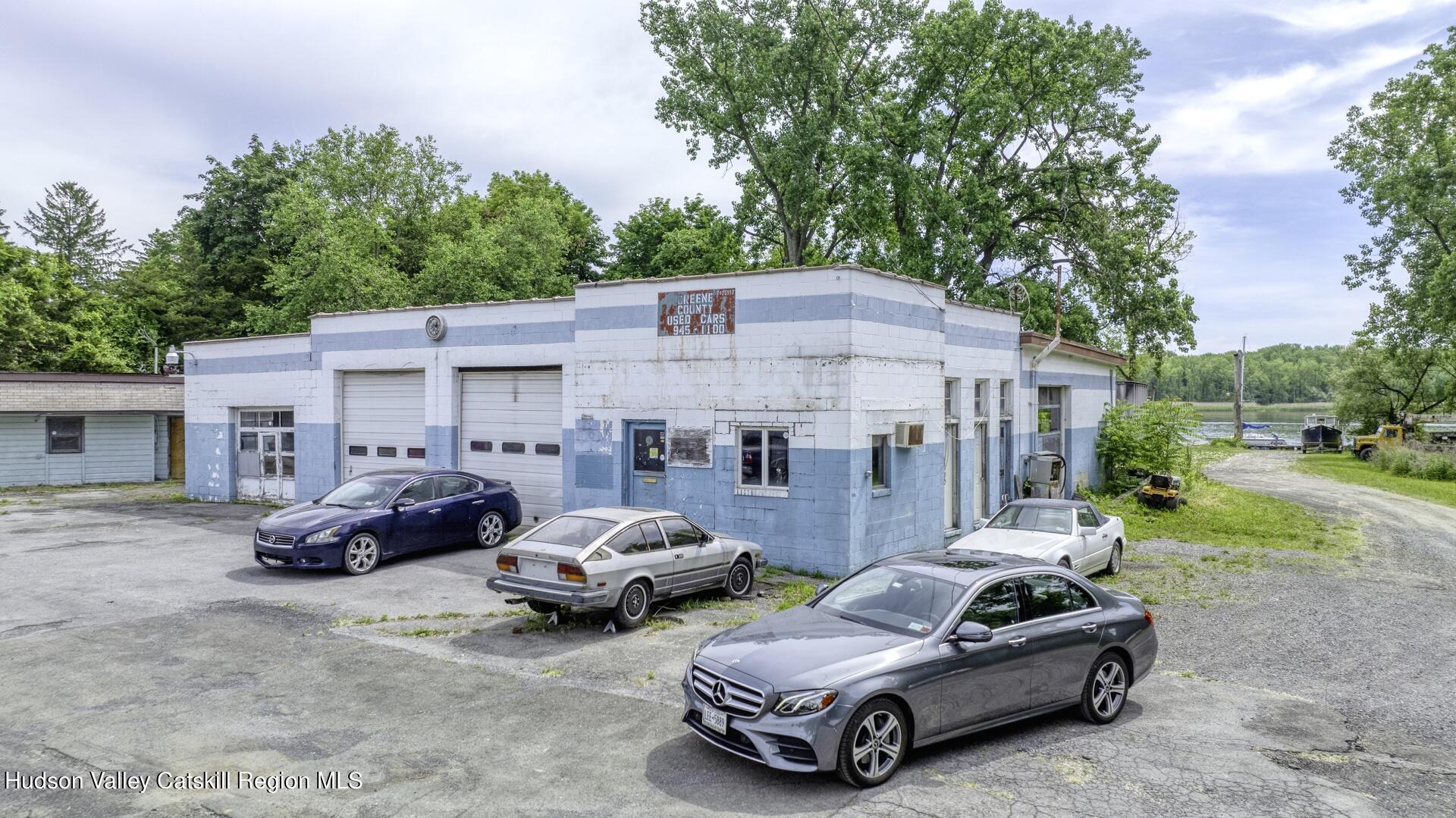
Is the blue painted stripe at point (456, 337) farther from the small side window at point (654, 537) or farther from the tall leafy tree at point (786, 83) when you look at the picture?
the tall leafy tree at point (786, 83)

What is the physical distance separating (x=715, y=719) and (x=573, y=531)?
4724 millimetres

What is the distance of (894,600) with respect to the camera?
707 cm

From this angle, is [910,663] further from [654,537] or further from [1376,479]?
[1376,479]

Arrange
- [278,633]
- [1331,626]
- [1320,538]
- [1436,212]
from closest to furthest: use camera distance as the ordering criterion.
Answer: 1. [278,633]
2. [1331,626]
3. [1320,538]
4. [1436,212]

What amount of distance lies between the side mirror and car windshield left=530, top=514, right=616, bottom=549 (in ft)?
15.9

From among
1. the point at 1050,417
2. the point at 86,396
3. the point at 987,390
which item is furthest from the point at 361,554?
the point at 86,396

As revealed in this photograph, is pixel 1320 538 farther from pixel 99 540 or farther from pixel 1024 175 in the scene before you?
pixel 99 540

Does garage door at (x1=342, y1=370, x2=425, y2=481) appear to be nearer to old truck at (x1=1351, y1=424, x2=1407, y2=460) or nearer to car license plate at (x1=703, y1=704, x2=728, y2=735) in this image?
car license plate at (x1=703, y1=704, x2=728, y2=735)

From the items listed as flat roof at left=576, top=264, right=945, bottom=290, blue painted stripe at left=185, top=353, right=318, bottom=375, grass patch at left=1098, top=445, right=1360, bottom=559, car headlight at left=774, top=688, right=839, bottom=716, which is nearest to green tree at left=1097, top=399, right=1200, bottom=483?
grass patch at left=1098, top=445, right=1360, bottom=559

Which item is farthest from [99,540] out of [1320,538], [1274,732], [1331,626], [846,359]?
[1320,538]

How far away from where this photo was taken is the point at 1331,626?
35.9ft

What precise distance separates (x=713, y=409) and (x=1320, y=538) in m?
13.6

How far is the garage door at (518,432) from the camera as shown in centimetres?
1717

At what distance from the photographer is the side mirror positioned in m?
6.42
